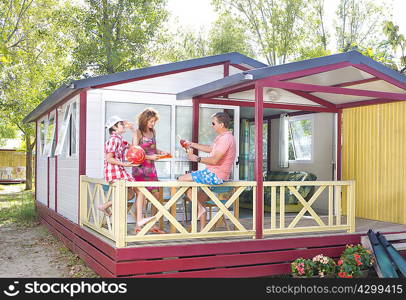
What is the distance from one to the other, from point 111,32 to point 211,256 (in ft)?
48.6

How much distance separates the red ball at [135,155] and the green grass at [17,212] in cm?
662

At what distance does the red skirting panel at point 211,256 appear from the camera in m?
5.44

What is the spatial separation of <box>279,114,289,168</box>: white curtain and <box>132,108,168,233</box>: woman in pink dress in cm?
499

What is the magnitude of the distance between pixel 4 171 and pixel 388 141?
2209 centimetres

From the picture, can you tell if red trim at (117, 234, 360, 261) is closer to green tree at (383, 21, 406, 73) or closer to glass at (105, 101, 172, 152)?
A: glass at (105, 101, 172, 152)

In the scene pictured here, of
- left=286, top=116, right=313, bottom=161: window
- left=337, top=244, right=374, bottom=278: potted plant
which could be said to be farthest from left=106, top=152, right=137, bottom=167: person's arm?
left=286, top=116, right=313, bottom=161: window

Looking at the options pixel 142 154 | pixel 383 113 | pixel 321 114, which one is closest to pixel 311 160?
pixel 321 114

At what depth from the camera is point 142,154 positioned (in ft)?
19.2

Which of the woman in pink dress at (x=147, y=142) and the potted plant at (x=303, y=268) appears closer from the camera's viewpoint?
the potted plant at (x=303, y=268)

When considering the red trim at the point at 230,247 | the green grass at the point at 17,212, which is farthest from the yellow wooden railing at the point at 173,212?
the green grass at the point at 17,212

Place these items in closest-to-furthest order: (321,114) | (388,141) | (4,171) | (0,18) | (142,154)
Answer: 1. (142,154)
2. (388,141)
3. (321,114)
4. (0,18)
5. (4,171)

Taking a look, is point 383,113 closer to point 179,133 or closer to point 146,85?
point 179,133

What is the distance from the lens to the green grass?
39.4 feet

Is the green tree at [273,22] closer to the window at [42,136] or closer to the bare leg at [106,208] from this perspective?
the window at [42,136]
